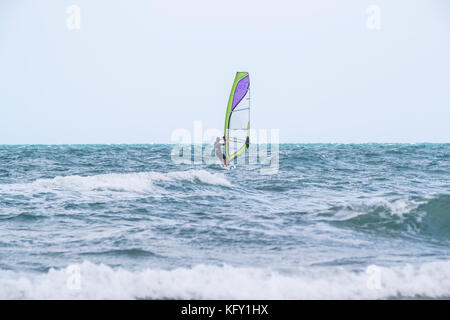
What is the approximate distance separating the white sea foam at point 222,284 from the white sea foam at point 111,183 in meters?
7.25

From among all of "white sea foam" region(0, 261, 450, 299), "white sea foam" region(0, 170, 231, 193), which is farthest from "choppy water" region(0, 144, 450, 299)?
"white sea foam" region(0, 170, 231, 193)

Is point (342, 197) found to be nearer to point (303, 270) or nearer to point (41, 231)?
point (303, 270)

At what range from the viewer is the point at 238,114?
13.8 m

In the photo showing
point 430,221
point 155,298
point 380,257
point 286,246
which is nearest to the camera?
point 155,298

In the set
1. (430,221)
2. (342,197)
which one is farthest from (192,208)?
(430,221)

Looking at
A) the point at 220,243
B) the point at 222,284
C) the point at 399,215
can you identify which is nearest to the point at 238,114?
the point at 399,215

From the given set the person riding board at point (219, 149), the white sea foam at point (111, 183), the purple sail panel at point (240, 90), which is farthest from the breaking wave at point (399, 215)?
the person riding board at point (219, 149)

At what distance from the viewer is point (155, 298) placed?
4445mm

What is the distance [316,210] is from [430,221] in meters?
2.26

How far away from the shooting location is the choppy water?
4.65 metres

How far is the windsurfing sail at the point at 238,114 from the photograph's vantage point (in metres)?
13.6

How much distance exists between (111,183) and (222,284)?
29.8 feet

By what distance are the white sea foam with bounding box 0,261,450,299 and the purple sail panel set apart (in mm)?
Result: 9140
